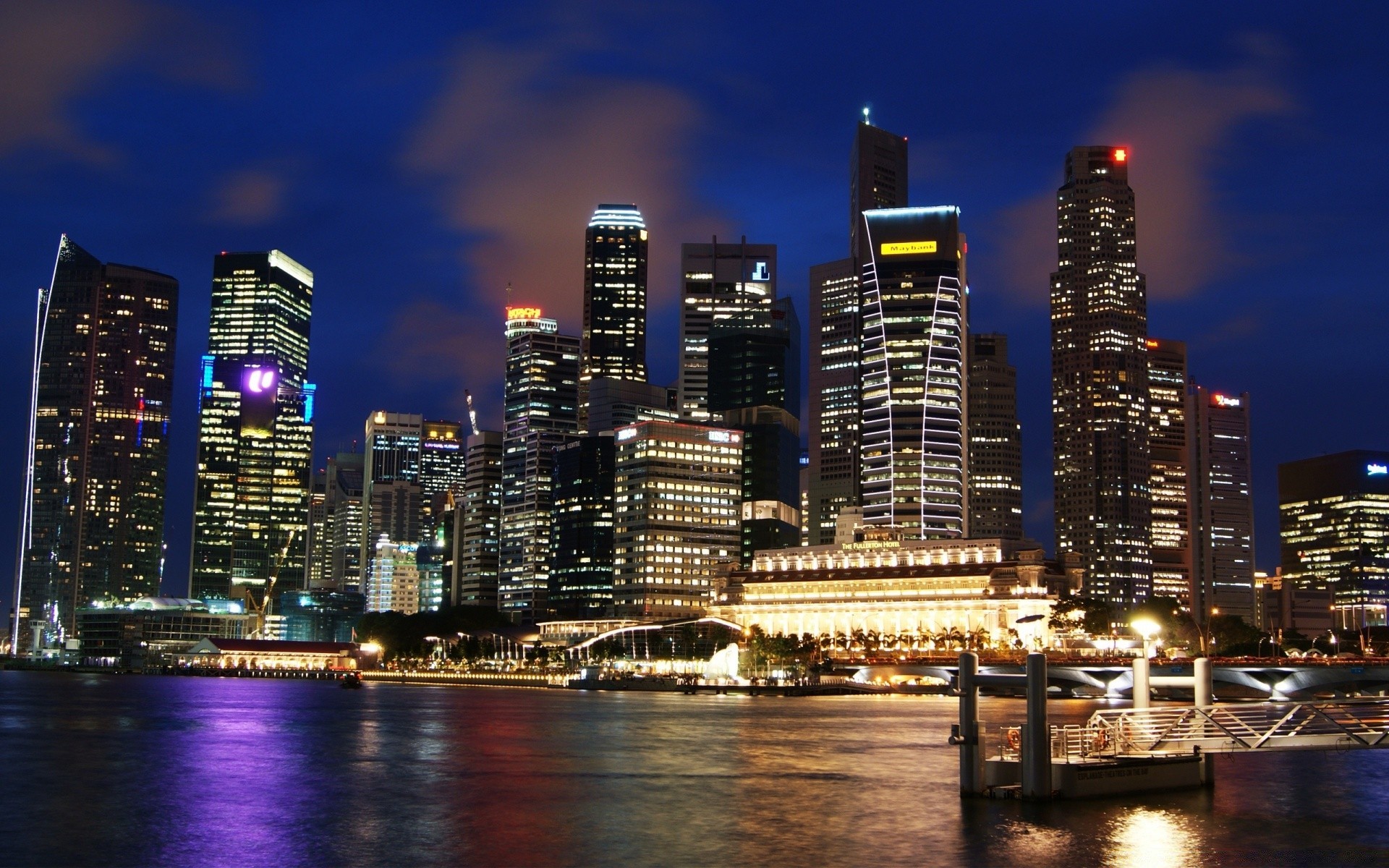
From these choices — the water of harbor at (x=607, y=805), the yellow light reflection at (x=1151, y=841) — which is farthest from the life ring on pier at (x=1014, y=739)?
the yellow light reflection at (x=1151, y=841)

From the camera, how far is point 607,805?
62.6 meters

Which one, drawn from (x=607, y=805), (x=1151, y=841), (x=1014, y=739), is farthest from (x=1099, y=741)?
(x=607, y=805)

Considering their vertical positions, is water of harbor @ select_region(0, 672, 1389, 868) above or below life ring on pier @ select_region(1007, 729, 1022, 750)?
below

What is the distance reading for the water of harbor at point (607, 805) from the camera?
163ft

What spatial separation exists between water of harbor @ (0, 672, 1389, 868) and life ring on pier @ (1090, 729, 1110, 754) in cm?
297

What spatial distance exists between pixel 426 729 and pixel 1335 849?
7975 centimetres

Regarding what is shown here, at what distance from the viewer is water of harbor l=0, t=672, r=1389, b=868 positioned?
49594 mm

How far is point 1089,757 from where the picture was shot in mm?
60000

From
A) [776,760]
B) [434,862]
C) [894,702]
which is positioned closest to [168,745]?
[776,760]

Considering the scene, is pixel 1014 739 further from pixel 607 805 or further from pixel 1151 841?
pixel 607 805

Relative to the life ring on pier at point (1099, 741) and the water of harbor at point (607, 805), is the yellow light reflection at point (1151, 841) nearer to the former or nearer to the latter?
the water of harbor at point (607, 805)

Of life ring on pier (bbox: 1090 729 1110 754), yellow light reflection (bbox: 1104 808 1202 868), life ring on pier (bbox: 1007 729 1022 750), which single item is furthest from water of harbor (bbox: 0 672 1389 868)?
life ring on pier (bbox: 1007 729 1022 750)

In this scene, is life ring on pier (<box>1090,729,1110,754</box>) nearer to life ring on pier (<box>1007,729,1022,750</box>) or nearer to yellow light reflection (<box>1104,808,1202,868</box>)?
life ring on pier (<box>1007,729,1022,750</box>)

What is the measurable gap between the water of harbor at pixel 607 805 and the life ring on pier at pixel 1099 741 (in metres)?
2.97
